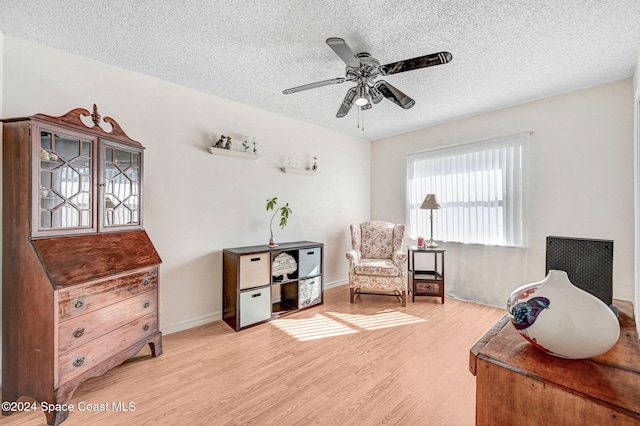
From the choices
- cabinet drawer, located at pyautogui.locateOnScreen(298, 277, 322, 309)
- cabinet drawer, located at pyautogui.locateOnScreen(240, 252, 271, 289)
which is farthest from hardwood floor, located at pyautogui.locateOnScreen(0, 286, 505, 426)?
cabinet drawer, located at pyautogui.locateOnScreen(240, 252, 271, 289)

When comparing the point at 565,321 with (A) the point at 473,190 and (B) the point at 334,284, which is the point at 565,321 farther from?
(B) the point at 334,284

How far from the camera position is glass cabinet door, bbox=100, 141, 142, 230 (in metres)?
1.97

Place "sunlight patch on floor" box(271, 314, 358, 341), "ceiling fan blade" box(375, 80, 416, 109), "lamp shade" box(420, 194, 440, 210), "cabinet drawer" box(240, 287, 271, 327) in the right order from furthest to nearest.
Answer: "lamp shade" box(420, 194, 440, 210), "cabinet drawer" box(240, 287, 271, 327), "sunlight patch on floor" box(271, 314, 358, 341), "ceiling fan blade" box(375, 80, 416, 109)

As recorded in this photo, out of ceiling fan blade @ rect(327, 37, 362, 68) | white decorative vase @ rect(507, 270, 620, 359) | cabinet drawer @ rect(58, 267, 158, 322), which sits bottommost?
cabinet drawer @ rect(58, 267, 158, 322)

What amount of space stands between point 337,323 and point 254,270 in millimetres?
1047

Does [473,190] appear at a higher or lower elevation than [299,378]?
higher

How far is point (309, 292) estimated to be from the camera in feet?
10.8

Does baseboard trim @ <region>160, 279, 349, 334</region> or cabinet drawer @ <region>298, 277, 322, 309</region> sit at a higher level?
cabinet drawer @ <region>298, 277, 322, 309</region>

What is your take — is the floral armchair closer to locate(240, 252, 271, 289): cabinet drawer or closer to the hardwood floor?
the hardwood floor

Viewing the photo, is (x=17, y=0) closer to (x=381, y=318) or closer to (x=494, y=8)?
(x=494, y=8)

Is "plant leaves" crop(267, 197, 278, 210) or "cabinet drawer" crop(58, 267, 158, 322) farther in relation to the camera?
"plant leaves" crop(267, 197, 278, 210)

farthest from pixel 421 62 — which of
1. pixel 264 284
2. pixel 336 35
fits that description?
pixel 264 284

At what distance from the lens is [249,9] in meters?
1.69

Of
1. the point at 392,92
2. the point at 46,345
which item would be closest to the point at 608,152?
the point at 392,92
